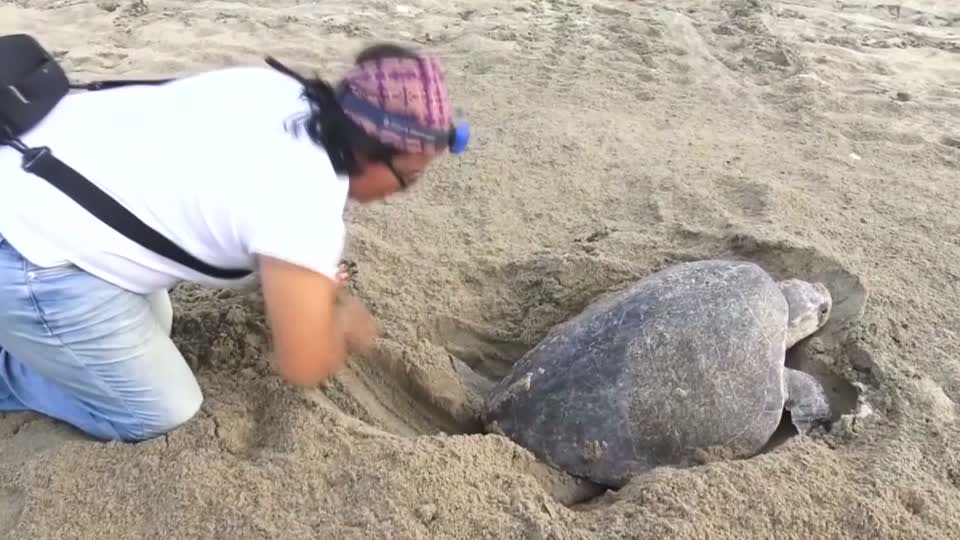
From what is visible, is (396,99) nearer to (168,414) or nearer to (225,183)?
(225,183)

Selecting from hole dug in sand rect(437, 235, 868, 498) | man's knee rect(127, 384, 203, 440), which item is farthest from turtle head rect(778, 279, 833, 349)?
man's knee rect(127, 384, 203, 440)

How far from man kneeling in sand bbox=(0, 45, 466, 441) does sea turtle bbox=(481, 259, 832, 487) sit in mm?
536

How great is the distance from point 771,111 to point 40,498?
2.90 meters

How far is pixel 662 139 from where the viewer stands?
3395 millimetres

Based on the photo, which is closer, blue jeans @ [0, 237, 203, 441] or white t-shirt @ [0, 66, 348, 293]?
white t-shirt @ [0, 66, 348, 293]

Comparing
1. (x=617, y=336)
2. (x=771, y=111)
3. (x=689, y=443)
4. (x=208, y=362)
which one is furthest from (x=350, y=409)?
(x=771, y=111)

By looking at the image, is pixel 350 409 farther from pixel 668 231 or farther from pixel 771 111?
pixel 771 111

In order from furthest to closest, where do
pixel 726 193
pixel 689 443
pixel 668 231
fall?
1. pixel 726 193
2. pixel 668 231
3. pixel 689 443

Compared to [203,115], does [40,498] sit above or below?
below

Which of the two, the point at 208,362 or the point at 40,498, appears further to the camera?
the point at 208,362

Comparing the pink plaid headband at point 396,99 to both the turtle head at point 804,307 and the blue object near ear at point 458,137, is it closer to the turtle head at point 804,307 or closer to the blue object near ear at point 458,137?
the blue object near ear at point 458,137

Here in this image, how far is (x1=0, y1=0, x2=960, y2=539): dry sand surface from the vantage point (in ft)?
5.90

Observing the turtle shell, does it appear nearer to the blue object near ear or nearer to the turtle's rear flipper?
the turtle's rear flipper

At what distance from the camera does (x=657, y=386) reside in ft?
6.68
